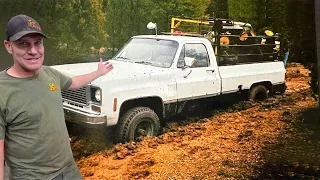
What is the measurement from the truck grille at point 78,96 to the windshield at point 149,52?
1.28ft

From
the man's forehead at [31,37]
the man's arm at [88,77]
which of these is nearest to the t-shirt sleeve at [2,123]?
the man's forehead at [31,37]

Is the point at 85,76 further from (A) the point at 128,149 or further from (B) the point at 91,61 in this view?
(A) the point at 128,149

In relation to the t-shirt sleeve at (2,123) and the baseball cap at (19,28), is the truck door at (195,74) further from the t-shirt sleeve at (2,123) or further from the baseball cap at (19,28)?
the t-shirt sleeve at (2,123)

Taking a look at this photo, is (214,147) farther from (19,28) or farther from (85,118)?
(19,28)

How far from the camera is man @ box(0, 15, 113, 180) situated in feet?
6.12

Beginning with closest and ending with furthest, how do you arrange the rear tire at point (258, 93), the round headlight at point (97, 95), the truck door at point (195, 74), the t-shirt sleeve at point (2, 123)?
the t-shirt sleeve at point (2, 123), the round headlight at point (97, 95), the truck door at point (195, 74), the rear tire at point (258, 93)

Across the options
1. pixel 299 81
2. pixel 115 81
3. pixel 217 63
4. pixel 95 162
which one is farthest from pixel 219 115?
pixel 95 162

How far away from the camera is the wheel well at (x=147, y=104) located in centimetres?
265

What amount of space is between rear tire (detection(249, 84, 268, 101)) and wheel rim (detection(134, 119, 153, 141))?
906 mm

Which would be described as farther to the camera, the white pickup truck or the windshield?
the windshield

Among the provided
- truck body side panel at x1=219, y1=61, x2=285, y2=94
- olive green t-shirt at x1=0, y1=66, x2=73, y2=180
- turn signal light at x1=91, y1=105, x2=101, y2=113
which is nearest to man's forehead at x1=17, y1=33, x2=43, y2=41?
olive green t-shirt at x1=0, y1=66, x2=73, y2=180

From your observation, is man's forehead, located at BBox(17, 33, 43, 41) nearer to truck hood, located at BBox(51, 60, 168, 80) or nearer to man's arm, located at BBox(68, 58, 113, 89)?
man's arm, located at BBox(68, 58, 113, 89)

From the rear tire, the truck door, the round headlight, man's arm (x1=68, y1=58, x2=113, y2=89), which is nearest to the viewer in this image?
man's arm (x1=68, y1=58, x2=113, y2=89)

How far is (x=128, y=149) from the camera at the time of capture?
2.73 meters
